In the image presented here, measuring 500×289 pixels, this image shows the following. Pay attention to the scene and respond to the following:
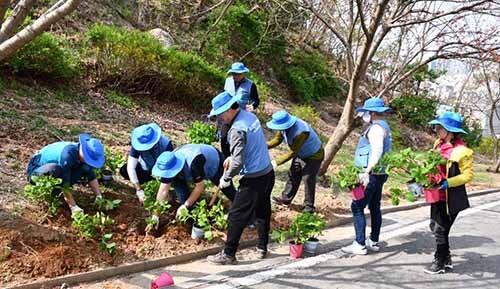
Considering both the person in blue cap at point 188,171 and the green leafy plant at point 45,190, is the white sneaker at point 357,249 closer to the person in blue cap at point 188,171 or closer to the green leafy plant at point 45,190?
the person in blue cap at point 188,171

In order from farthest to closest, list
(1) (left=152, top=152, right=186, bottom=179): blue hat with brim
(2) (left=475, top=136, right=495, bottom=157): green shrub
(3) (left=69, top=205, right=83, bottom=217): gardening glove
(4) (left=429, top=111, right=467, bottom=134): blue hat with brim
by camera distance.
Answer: (2) (left=475, top=136, right=495, bottom=157): green shrub < (1) (left=152, top=152, right=186, bottom=179): blue hat with brim < (4) (left=429, top=111, right=467, bottom=134): blue hat with brim < (3) (left=69, top=205, right=83, bottom=217): gardening glove

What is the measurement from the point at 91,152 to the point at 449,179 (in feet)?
11.6

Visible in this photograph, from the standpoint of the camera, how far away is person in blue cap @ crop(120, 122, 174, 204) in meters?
5.51

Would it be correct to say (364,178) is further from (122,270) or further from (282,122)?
(122,270)

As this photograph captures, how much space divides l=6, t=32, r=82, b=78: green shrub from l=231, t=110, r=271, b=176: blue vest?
5.10 metres

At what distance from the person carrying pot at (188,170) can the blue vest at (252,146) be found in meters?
0.74

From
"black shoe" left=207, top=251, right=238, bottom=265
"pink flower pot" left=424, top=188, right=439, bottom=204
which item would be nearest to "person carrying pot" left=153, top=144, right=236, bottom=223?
"black shoe" left=207, top=251, right=238, bottom=265

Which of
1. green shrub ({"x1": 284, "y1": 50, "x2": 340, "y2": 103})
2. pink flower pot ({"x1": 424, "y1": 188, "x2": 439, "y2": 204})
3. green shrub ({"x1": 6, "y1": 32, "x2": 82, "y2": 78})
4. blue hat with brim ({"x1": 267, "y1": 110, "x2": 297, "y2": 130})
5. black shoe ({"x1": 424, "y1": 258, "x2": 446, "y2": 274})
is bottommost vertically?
black shoe ({"x1": 424, "y1": 258, "x2": 446, "y2": 274})

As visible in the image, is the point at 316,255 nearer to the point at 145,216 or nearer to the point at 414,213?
the point at 145,216

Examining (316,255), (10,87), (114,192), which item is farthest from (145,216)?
(10,87)

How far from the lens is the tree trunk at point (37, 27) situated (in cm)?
356

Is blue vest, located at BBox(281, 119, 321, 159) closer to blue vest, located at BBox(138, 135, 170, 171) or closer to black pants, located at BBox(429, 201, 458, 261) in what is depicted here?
blue vest, located at BBox(138, 135, 170, 171)

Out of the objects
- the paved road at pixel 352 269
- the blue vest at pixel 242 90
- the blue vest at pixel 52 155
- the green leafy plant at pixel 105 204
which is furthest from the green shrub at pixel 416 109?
the blue vest at pixel 52 155

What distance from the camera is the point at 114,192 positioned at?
5828 mm
